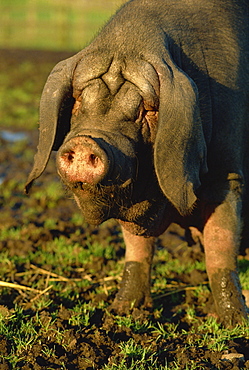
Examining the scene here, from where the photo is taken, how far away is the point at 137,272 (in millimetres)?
5258

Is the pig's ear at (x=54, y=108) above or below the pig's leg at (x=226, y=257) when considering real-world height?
above

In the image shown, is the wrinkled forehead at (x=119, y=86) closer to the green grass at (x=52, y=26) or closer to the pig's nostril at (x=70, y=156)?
the pig's nostril at (x=70, y=156)

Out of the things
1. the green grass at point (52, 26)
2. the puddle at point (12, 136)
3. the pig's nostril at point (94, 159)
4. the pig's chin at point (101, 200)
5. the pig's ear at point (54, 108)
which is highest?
the green grass at point (52, 26)

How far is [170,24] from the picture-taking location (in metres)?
4.39

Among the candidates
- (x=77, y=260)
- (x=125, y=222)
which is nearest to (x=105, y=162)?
(x=125, y=222)

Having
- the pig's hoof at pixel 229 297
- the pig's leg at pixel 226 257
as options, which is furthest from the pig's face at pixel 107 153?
the pig's hoof at pixel 229 297

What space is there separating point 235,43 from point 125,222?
1560mm

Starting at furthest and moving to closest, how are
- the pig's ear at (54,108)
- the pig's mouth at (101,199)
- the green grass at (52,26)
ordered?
the green grass at (52,26)
the pig's ear at (54,108)
the pig's mouth at (101,199)

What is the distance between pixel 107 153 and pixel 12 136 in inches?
351

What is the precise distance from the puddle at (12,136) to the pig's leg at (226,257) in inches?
298

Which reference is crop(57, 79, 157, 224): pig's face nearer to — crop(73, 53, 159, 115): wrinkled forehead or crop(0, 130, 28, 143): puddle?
crop(73, 53, 159, 115): wrinkled forehead

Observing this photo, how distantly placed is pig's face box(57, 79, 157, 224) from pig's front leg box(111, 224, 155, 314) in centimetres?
101

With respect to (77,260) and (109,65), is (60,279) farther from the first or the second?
(109,65)

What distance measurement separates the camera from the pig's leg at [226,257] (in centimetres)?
467
